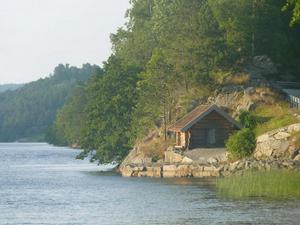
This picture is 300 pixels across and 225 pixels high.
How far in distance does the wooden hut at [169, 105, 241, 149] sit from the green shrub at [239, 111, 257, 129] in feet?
A: 2.03

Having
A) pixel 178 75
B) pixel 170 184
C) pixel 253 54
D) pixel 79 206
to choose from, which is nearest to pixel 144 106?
pixel 178 75

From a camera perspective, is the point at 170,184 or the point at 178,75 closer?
the point at 170,184

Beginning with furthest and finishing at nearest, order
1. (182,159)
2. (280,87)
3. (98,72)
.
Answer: (98,72) → (280,87) → (182,159)

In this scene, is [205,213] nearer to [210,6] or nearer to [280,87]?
[280,87]

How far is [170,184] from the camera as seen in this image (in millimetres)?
70875

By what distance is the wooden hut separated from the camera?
281 feet

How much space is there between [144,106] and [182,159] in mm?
14242

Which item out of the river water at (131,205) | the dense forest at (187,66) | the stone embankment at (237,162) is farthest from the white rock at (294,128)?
the dense forest at (187,66)

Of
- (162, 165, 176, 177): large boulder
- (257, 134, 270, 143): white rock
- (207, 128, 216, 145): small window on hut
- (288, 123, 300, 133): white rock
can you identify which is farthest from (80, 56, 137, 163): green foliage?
(288, 123, 300, 133): white rock

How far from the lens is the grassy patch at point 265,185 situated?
176 feet

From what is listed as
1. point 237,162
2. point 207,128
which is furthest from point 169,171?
point 237,162

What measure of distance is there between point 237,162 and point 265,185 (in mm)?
18472

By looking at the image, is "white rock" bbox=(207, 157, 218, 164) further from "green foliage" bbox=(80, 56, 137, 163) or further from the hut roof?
"green foliage" bbox=(80, 56, 137, 163)

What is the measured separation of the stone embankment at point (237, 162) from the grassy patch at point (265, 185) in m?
10.0
